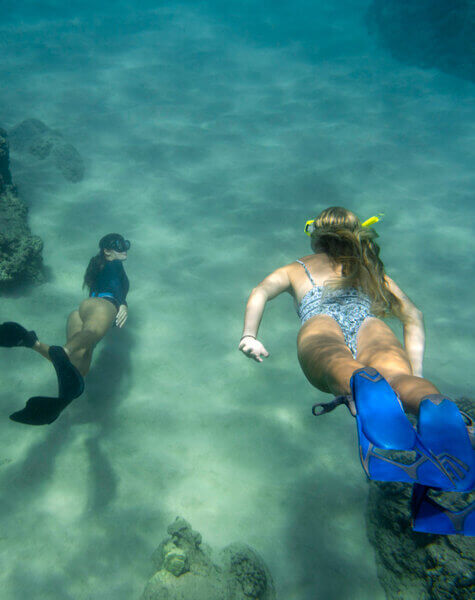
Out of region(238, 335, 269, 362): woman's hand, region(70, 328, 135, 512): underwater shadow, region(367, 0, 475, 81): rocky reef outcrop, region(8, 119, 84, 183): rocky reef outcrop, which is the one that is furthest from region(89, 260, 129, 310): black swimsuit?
region(367, 0, 475, 81): rocky reef outcrop

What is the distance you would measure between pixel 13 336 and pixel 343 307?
2.94m

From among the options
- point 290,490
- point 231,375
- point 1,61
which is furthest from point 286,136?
point 1,61

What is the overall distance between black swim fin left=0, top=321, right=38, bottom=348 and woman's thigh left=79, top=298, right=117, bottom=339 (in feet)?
2.39

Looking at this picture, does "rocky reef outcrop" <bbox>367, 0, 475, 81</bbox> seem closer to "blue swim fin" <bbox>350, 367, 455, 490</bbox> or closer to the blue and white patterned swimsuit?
the blue and white patterned swimsuit

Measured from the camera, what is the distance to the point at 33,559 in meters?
3.02

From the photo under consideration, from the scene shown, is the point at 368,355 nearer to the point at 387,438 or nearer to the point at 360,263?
the point at 360,263

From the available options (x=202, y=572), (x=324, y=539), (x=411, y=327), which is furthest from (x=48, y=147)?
(x=324, y=539)

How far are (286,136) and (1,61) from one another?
14.5 metres

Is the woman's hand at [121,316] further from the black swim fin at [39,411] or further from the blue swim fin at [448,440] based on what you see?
the blue swim fin at [448,440]

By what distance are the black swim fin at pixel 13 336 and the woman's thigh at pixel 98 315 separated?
2.39 ft

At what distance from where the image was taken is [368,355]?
269 centimetres

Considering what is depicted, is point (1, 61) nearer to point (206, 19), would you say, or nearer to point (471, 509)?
point (206, 19)

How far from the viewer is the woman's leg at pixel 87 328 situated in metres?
3.53

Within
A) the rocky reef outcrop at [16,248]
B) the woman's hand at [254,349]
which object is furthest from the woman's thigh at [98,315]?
the woman's hand at [254,349]
